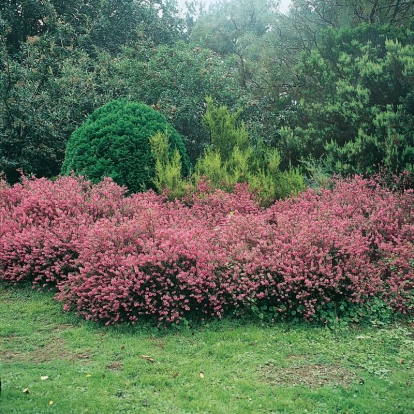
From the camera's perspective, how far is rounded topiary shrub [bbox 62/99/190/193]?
806 cm

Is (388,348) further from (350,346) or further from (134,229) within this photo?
(134,229)

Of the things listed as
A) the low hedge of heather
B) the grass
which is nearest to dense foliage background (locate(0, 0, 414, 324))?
the low hedge of heather

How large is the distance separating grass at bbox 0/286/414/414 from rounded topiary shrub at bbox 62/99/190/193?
322cm

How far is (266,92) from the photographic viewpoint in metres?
11.9

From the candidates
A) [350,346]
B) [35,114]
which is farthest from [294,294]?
[35,114]

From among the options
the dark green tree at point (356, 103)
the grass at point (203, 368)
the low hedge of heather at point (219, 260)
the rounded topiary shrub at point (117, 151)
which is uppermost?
the dark green tree at point (356, 103)

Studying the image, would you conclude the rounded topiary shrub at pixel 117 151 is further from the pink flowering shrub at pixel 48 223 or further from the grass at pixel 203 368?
the grass at pixel 203 368

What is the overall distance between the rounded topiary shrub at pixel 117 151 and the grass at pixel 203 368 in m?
3.22

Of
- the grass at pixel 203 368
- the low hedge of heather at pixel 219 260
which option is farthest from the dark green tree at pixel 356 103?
the grass at pixel 203 368

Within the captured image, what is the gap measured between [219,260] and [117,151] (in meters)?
3.46

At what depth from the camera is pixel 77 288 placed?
5250 millimetres

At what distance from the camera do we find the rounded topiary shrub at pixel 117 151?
26.5ft

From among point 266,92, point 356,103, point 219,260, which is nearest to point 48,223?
point 219,260

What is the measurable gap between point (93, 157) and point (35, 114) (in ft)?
8.94
